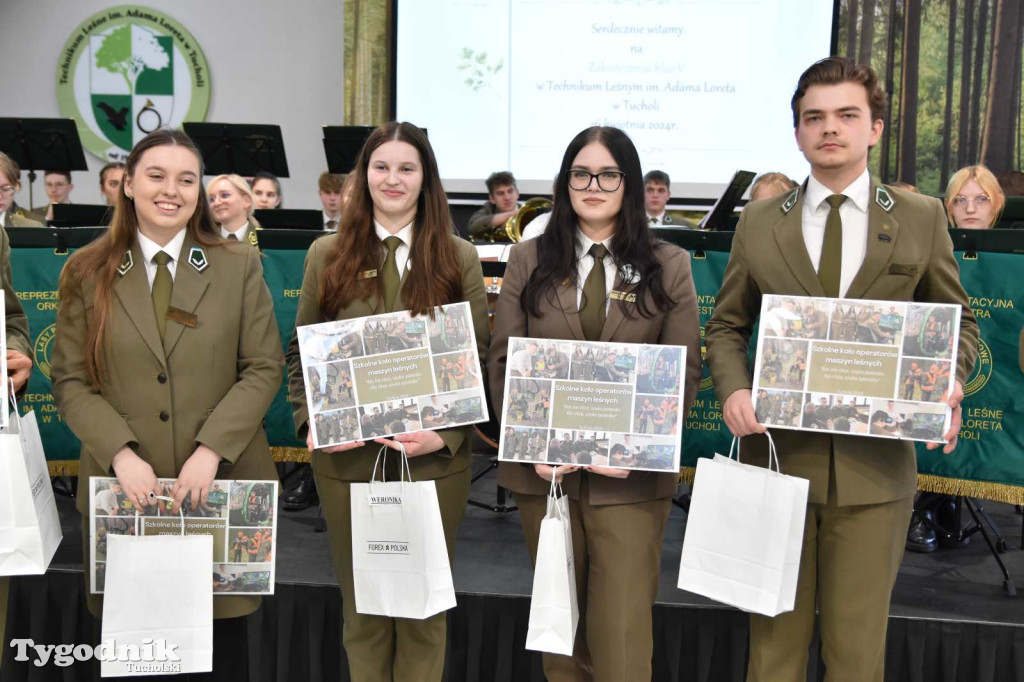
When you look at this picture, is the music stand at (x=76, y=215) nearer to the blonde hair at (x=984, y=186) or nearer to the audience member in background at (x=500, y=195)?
the audience member in background at (x=500, y=195)

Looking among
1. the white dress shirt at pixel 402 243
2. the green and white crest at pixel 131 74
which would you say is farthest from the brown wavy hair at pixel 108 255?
the green and white crest at pixel 131 74

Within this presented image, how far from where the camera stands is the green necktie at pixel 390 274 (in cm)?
235

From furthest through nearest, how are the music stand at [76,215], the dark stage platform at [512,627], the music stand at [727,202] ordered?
the music stand at [76,215] < the music stand at [727,202] < the dark stage platform at [512,627]

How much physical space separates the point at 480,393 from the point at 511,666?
1.31 metres

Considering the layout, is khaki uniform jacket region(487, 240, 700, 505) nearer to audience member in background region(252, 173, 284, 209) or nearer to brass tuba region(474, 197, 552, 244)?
brass tuba region(474, 197, 552, 244)

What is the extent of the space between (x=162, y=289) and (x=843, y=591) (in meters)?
1.85

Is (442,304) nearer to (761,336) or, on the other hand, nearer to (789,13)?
(761,336)

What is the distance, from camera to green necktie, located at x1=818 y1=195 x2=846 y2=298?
2.16 meters

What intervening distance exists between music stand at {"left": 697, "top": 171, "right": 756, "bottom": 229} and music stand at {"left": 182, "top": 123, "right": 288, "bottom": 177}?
11.6ft

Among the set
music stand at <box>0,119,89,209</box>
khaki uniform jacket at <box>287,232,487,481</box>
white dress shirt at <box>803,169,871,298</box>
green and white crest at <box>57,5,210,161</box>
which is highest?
green and white crest at <box>57,5,210,161</box>

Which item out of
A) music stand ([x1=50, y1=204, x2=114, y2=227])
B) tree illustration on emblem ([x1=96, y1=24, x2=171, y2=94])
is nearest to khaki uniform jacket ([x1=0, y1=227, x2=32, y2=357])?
music stand ([x1=50, y1=204, x2=114, y2=227])

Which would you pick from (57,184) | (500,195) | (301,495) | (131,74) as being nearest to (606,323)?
(301,495)

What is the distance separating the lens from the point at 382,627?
7.82 ft
